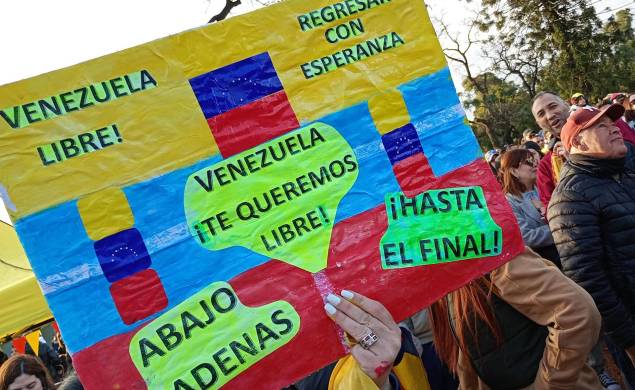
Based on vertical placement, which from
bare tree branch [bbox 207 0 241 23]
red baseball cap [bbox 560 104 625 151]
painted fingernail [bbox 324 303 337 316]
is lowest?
painted fingernail [bbox 324 303 337 316]

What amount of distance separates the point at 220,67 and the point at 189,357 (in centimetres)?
83

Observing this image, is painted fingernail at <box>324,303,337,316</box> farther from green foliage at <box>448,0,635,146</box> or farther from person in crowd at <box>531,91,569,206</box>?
green foliage at <box>448,0,635,146</box>

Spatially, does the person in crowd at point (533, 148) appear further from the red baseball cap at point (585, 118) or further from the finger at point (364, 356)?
the finger at point (364, 356)

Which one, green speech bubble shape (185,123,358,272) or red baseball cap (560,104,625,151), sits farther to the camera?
red baseball cap (560,104,625,151)

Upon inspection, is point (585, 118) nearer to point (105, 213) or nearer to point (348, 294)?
point (348, 294)

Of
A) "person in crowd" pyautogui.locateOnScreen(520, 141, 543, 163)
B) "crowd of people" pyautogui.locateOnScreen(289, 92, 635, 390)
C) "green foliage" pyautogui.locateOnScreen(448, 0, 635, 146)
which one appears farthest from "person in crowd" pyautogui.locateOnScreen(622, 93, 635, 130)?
"green foliage" pyautogui.locateOnScreen(448, 0, 635, 146)

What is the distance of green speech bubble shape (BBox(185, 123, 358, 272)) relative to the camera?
1.42 m

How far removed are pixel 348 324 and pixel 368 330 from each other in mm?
61

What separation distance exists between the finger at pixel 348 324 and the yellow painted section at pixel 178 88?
577mm

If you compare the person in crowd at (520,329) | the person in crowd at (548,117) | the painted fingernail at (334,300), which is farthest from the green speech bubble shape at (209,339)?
the person in crowd at (548,117)

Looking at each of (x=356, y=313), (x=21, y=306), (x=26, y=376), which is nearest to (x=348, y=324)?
(x=356, y=313)

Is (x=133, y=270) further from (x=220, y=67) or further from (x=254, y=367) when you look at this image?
(x=220, y=67)

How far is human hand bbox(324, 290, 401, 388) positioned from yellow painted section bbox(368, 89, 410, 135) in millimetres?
539

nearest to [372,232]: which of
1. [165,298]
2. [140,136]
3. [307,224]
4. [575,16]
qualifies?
[307,224]
